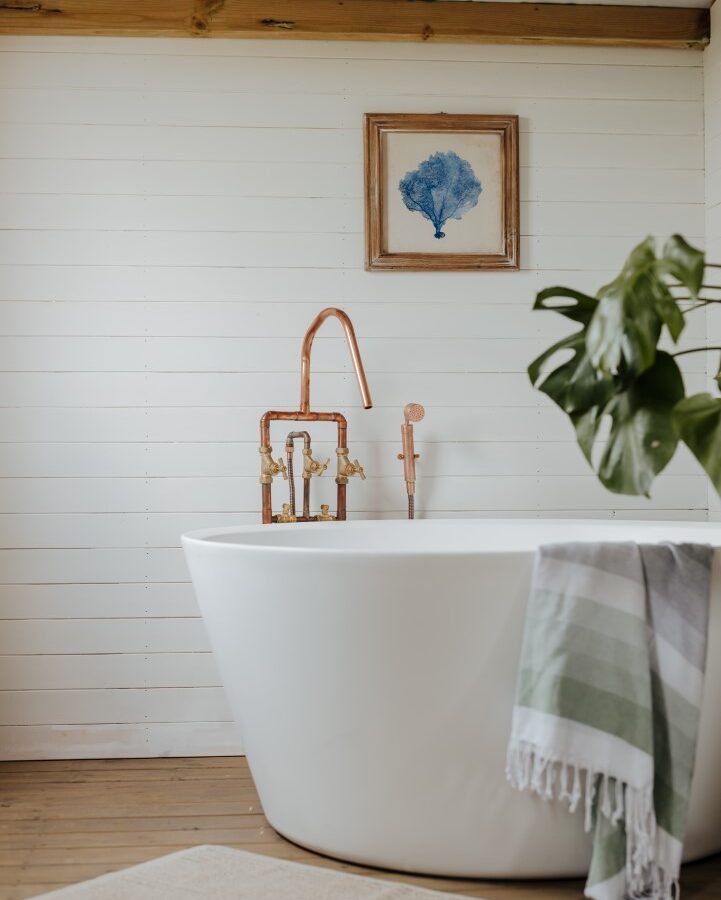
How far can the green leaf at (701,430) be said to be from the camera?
5.19 ft

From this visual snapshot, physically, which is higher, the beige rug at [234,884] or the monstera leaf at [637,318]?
the monstera leaf at [637,318]

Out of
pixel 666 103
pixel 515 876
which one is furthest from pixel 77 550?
pixel 666 103

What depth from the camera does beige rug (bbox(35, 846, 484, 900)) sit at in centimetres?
182

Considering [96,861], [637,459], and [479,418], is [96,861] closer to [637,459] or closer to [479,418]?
[637,459]

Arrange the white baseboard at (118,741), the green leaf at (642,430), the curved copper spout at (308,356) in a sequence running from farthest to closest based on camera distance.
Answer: the white baseboard at (118,741)
the curved copper spout at (308,356)
the green leaf at (642,430)

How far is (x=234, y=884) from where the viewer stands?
1.88 metres

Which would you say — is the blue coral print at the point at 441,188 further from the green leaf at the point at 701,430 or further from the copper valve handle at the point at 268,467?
the green leaf at the point at 701,430

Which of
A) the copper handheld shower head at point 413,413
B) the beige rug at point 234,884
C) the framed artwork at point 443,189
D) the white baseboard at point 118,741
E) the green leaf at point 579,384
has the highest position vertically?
the framed artwork at point 443,189

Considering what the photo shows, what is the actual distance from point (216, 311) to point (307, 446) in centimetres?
52

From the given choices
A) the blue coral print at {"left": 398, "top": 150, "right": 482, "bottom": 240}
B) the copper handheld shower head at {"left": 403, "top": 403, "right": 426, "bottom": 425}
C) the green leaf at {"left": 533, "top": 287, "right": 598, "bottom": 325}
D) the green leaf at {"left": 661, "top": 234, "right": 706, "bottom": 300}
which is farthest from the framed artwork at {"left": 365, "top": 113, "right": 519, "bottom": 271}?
the green leaf at {"left": 661, "top": 234, "right": 706, "bottom": 300}

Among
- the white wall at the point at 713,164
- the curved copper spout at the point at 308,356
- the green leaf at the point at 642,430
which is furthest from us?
the white wall at the point at 713,164

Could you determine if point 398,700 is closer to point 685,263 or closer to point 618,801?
point 618,801

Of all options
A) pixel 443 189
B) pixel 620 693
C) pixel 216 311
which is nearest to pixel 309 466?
pixel 216 311

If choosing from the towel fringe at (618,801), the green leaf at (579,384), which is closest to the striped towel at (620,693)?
the towel fringe at (618,801)
